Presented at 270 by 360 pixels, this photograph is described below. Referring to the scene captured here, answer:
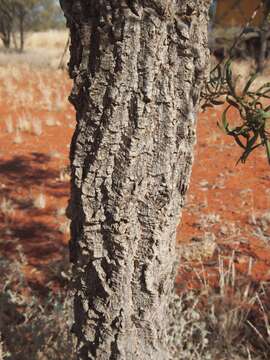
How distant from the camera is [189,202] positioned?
12.8 ft

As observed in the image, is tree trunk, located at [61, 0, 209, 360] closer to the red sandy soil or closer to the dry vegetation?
the dry vegetation

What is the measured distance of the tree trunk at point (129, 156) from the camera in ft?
3.14

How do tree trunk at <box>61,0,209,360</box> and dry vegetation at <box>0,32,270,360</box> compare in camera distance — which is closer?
tree trunk at <box>61,0,209,360</box>

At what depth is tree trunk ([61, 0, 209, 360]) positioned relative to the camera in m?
0.96

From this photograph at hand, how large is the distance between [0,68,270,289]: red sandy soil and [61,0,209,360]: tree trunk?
52.3 inches

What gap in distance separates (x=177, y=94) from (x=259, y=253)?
86.2 inches

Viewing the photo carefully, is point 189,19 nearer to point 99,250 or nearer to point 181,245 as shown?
point 99,250

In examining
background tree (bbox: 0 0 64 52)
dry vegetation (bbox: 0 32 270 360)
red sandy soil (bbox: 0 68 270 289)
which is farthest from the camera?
background tree (bbox: 0 0 64 52)

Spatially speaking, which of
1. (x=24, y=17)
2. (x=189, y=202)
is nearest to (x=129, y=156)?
(x=189, y=202)

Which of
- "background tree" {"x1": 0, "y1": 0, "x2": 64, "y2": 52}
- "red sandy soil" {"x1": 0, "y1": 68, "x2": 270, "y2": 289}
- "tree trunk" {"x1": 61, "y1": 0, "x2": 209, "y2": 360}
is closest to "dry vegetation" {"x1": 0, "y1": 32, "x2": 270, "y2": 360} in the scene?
"red sandy soil" {"x1": 0, "y1": 68, "x2": 270, "y2": 289}

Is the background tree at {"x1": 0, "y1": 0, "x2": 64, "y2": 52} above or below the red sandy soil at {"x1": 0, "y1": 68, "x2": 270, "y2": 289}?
above

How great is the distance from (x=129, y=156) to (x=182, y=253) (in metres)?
1.94

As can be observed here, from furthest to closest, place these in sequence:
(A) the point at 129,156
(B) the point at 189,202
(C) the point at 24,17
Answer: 1. (C) the point at 24,17
2. (B) the point at 189,202
3. (A) the point at 129,156

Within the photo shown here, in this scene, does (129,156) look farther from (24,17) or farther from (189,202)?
(24,17)
